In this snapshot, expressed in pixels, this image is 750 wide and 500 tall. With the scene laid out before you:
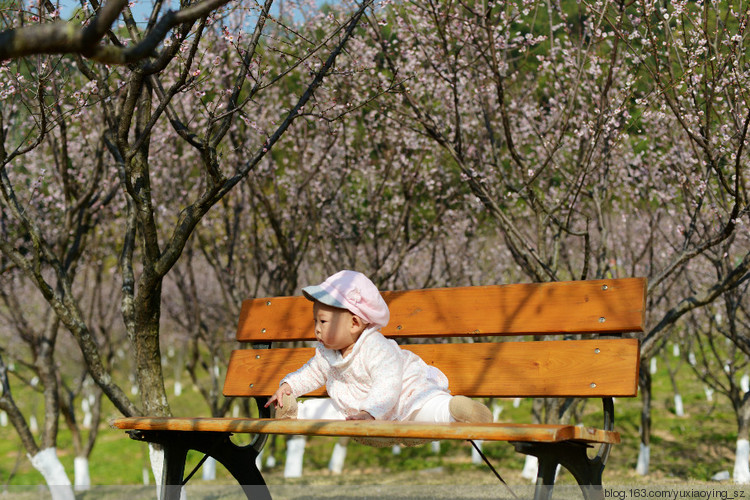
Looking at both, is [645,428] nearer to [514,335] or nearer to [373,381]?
[514,335]

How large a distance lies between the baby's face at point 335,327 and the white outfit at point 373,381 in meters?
0.06

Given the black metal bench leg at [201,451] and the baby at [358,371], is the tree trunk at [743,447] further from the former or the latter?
the black metal bench leg at [201,451]

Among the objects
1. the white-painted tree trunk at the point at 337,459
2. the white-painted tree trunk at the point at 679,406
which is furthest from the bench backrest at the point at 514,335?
the white-painted tree trunk at the point at 679,406

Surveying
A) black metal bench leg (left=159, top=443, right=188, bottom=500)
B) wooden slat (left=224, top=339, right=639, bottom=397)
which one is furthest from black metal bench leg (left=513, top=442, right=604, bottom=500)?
black metal bench leg (left=159, top=443, right=188, bottom=500)

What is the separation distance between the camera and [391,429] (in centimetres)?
300

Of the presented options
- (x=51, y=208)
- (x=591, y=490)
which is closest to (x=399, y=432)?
(x=591, y=490)

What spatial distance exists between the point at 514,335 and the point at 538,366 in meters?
0.24

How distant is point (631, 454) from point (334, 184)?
7662 millimetres

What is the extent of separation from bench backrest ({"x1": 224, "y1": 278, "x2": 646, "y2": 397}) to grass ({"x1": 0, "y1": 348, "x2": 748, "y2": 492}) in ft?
22.1

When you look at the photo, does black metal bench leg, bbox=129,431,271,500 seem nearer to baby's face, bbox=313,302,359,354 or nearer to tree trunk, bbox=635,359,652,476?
baby's face, bbox=313,302,359,354

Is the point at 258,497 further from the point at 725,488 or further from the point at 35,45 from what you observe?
the point at 725,488

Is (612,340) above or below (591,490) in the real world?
above

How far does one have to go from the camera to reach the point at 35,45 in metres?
1.80

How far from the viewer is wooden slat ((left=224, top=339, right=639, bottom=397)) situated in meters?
3.67
